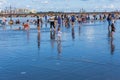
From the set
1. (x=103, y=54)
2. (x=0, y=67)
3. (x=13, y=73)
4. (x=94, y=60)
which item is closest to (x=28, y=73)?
(x=13, y=73)

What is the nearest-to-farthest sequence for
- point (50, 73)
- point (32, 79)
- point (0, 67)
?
point (32, 79) < point (50, 73) < point (0, 67)

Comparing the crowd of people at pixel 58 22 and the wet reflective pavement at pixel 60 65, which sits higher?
the crowd of people at pixel 58 22

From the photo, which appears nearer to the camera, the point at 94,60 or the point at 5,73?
the point at 5,73

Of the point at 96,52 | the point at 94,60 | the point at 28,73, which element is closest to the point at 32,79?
the point at 28,73

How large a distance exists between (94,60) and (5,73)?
4.75 m

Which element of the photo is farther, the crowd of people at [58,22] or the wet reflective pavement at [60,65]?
the crowd of people at [58,22]

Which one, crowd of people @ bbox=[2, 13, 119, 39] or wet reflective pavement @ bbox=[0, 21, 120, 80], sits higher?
crowd of people @ bbox=[2, 13, 119, 39]

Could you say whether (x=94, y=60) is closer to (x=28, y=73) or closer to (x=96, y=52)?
(x=96, y=52)

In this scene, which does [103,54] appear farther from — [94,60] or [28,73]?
[28,73]

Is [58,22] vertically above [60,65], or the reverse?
[58,22]

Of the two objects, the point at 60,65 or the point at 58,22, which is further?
the point at 58,22

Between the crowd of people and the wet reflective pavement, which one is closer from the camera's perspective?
the wet reflective pavement

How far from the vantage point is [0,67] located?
564 inches

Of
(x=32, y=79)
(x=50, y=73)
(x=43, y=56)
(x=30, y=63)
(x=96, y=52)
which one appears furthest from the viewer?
(x=96, y=52)
